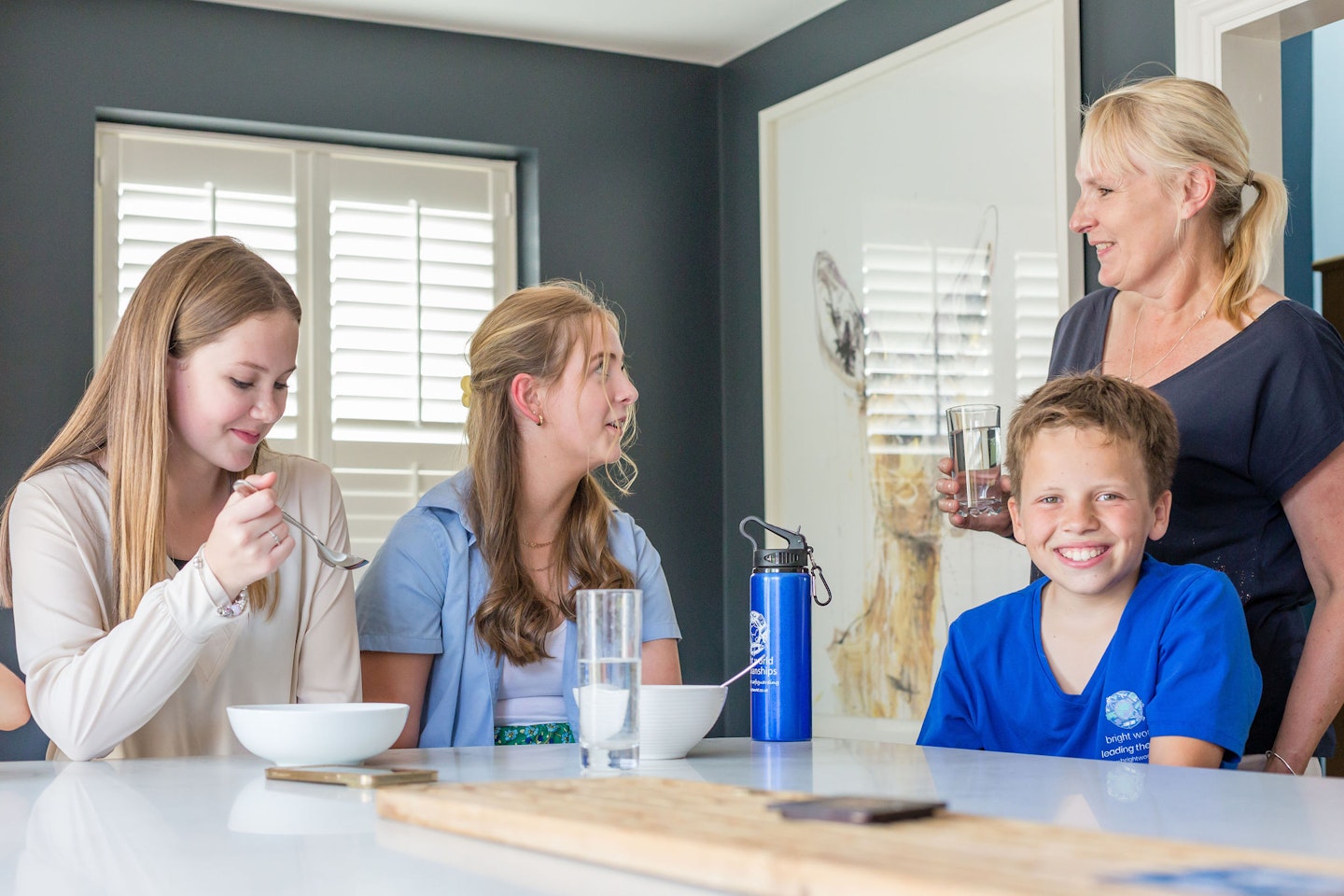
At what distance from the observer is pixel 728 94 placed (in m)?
4.57

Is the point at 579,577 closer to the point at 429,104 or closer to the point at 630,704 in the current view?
the point at 630,704

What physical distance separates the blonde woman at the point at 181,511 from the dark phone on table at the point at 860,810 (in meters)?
0.86

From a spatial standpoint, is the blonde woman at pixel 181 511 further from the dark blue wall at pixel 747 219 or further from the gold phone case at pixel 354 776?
the dark blue wall at pixel 747 219

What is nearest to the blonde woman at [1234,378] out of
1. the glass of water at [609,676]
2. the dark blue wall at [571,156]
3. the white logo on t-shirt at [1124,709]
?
the white logo on t-shirt at [1124,709]

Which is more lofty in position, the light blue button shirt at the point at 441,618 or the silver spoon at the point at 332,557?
the silver spoon at the point at 332,557

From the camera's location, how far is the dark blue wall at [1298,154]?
3887mm

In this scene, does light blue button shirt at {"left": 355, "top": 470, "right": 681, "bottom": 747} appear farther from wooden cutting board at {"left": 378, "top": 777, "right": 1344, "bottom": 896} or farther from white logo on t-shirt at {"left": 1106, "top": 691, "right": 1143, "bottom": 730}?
wooden cutting board at {"left": 378, "top": 777, "right": 1344, "bottom": 896}

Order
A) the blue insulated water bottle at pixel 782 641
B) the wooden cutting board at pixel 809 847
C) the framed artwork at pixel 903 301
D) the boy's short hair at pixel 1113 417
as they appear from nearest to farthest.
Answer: the wooden cutting board at pixel 809 847 < the blue insulated water bottle at pixel 782 641 < the boy's short hair at pixel 1113 417 < the framed artwork at pixel 903 301

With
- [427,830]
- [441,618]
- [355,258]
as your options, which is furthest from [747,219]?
[427,830]

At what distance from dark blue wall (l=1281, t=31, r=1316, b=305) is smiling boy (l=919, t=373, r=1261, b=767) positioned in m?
2.46

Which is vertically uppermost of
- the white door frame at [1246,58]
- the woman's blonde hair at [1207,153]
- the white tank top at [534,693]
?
the white door frame at [1246,58]

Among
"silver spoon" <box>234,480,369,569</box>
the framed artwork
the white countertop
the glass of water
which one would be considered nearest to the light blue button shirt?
"silver spoon" <box>234,480,369,569</box>

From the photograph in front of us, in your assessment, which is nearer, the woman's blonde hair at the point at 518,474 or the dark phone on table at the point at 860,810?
the dark phone on table at the point at 860,810

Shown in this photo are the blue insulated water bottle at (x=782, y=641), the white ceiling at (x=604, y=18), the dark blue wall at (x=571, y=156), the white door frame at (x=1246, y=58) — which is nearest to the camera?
the blue insulated water bottle at (x=782, y=641)
